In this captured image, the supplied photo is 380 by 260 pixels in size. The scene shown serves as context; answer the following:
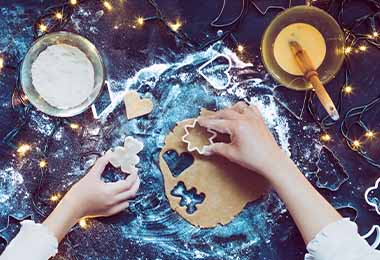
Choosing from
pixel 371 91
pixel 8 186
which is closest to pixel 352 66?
pixel 371 91

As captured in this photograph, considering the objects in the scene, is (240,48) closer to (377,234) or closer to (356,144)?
(356,144)

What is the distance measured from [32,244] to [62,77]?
33cm

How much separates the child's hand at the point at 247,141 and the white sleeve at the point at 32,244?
0.34m

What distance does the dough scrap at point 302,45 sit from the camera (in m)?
1.39

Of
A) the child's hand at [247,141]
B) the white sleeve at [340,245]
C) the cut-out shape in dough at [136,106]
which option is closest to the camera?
the white sleeve at [340,245]

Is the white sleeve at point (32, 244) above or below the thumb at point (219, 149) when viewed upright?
below

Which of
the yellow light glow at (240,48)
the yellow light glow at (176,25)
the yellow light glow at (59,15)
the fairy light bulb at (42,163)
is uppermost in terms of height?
the yellow light glow at (176,25)

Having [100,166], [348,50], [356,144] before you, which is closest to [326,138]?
[356,144]

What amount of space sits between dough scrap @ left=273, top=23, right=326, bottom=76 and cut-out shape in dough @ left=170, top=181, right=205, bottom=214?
30cm

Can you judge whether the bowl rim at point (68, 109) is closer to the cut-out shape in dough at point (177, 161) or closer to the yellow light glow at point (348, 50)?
the cut-out shape in dough at point (177, 161)

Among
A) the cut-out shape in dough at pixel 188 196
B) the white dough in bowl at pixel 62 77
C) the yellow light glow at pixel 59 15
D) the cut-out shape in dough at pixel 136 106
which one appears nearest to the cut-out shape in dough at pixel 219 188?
the cut-out shape in dough at pixel 188 196

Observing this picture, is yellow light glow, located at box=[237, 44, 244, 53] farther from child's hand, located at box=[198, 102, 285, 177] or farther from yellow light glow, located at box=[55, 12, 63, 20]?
yellow light glow, located at box=[55, 12, 63, 20]

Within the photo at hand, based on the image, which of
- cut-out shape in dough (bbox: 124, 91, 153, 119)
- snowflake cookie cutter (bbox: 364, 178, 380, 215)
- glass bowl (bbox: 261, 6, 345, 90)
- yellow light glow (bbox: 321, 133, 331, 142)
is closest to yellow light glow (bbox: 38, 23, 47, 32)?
cut-out shape in dough (bbox: 124, 91, 153, 119)

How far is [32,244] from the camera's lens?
1262 millimetres
